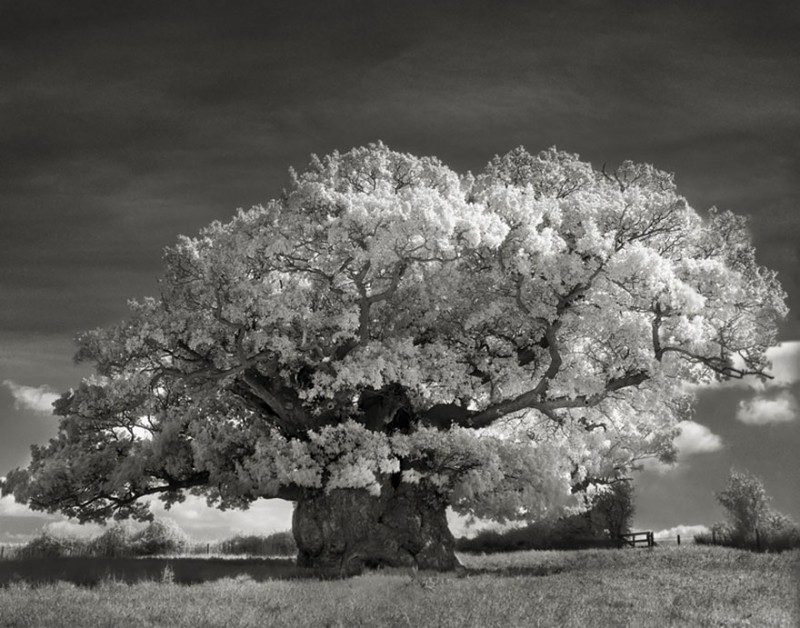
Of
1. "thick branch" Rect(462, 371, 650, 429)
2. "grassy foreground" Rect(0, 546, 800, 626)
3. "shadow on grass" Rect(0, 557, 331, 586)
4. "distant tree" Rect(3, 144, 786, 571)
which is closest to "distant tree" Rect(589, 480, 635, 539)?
"distant tree" Rect(3, 144, 786, 571)

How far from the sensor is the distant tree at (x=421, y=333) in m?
26.6

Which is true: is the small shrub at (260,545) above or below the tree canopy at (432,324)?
below

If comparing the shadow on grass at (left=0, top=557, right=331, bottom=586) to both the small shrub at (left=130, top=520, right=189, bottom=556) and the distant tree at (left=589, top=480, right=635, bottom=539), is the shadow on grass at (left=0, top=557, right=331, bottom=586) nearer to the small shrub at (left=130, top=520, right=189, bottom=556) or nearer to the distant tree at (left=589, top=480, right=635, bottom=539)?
the small shrub at (left=130, top=520, right=189, bottom=556)

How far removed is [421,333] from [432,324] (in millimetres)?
767

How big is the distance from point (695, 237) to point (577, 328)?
541 cm

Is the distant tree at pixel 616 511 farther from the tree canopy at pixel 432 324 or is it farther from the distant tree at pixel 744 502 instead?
the tree canopy at pixel 432 324

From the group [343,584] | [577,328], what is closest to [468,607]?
[343,584]

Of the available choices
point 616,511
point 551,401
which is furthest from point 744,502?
point 551,401

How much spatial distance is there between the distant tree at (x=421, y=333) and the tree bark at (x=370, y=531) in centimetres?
8

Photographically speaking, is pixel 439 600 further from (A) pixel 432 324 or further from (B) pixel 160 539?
(B) pixel 160 539

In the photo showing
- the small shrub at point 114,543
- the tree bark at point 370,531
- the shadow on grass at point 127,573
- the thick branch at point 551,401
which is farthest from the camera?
the small shrub at point 114,543

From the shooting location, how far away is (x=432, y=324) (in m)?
29.9

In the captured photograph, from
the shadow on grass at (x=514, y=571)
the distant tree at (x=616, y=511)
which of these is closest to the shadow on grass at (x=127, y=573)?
the shadow on grass at (x=514, y=571)

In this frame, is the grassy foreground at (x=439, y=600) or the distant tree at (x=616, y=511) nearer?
the grassy foreground at (x=439, y=600)
